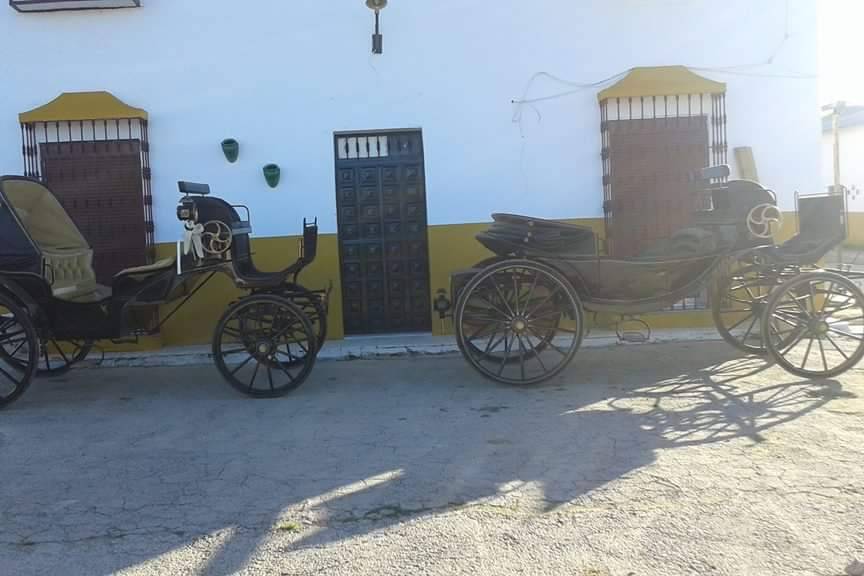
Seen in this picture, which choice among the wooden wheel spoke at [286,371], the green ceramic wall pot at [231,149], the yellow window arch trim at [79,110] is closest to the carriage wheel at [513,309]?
the wooden wheel spoke at [286,371]

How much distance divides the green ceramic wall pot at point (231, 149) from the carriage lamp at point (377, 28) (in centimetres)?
182

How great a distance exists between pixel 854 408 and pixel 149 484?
4.57 metres

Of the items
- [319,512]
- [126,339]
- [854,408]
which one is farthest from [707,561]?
[126,339]

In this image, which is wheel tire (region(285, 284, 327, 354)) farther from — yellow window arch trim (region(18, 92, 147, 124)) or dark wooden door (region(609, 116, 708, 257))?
dark wooden door (region(609, 116, 708, 257))

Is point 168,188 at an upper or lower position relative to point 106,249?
upper

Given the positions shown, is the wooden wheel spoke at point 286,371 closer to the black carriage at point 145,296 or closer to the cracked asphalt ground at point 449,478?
the black carriage at point 145,296

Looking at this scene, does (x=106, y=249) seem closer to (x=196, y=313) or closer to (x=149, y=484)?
(x=196, y=313)

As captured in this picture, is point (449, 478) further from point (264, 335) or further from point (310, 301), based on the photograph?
point (310, 301)

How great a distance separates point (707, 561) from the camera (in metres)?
3.09

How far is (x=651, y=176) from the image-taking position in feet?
27.2

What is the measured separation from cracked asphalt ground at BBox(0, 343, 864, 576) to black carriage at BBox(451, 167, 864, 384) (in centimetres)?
43

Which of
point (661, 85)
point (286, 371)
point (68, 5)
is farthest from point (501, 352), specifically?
point (68, 5)

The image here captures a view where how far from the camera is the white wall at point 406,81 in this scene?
27.1 ft

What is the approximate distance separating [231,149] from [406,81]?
2051 mm
